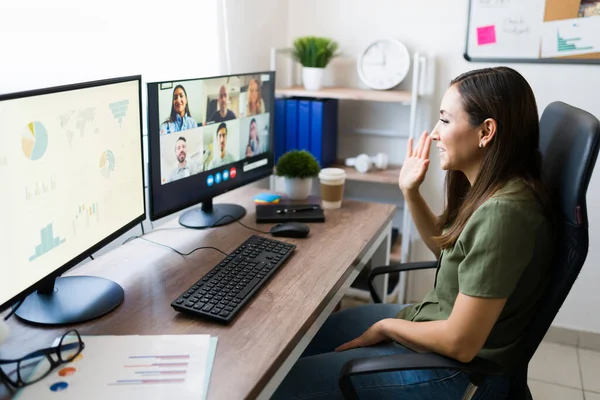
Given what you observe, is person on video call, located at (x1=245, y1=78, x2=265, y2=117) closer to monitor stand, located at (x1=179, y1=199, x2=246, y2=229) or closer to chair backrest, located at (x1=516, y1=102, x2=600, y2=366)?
monitor stand, located at (x1=179, y1=199, x2=246, y2=229)

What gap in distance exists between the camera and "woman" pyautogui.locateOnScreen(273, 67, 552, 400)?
3.75 feet

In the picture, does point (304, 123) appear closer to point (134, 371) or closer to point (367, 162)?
point (367, 162)

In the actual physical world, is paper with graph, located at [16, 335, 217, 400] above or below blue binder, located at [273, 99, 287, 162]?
below

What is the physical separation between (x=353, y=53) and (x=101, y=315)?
5.98 feet

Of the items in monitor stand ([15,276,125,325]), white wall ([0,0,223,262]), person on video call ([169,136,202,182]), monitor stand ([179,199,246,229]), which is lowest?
monitor stand ([15,276,125,325])

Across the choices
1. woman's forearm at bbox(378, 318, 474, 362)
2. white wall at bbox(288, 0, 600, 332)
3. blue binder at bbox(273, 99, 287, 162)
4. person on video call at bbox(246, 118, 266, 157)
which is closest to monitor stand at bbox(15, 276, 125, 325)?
woman's forearm at bbox(378, 318, 474, 362)

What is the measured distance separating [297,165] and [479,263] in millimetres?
989

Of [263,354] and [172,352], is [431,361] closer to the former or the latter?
[263,354]

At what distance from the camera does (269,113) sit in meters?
2.07

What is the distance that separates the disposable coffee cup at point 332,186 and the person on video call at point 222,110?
409 millimetres

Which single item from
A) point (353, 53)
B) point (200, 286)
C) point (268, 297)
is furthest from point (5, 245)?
point (353, 53)

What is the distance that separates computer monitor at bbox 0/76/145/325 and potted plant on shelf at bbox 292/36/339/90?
3.98 ft

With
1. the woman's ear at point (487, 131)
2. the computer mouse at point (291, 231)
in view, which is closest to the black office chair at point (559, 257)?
the woman's ear at point (487, 131)

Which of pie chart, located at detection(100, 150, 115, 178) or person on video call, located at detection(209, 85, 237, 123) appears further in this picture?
person on video call, located at detection(209, 85, 237, 123)
